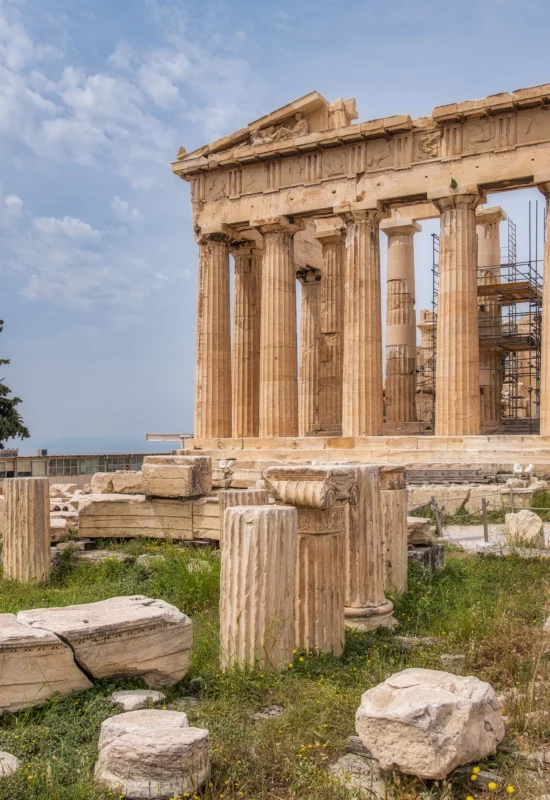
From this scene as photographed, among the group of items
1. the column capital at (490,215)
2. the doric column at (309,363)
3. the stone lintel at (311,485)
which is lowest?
the stone lintel at (311,485)

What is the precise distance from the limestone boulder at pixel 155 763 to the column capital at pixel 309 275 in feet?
86.0

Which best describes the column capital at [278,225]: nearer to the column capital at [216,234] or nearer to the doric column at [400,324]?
the column capital at [216,234]

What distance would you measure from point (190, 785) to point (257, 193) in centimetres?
2236

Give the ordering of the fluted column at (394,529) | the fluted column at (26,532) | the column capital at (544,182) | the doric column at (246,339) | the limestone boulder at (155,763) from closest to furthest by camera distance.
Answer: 1. the limestone boulder at (155,763)
2. the fluted column at (394,529)
3. the fluted column at (26,532)
4. the column capital at (544,182)
5. the doric column at (246,339)

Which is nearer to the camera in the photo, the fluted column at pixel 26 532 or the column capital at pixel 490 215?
the fluted column at pixel 26 532

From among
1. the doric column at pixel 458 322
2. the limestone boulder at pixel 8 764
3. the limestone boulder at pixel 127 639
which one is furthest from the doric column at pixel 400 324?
the limestone boulder at pixel 8 764

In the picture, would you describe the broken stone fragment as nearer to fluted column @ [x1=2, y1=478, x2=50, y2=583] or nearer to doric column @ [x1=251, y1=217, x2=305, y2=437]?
fluted column @ [x1=2, y1=478, x2=50, y2=583]

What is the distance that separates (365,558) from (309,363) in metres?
20.4

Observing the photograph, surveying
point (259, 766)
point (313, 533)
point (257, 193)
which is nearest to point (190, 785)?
point (259, 766)

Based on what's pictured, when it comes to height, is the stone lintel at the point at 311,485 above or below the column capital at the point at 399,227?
below

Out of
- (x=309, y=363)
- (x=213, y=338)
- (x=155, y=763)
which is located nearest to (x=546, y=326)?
(x=309, y=363)

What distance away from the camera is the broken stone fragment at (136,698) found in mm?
5861

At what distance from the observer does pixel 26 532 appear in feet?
36.5

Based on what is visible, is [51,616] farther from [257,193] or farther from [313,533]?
[257,193]
